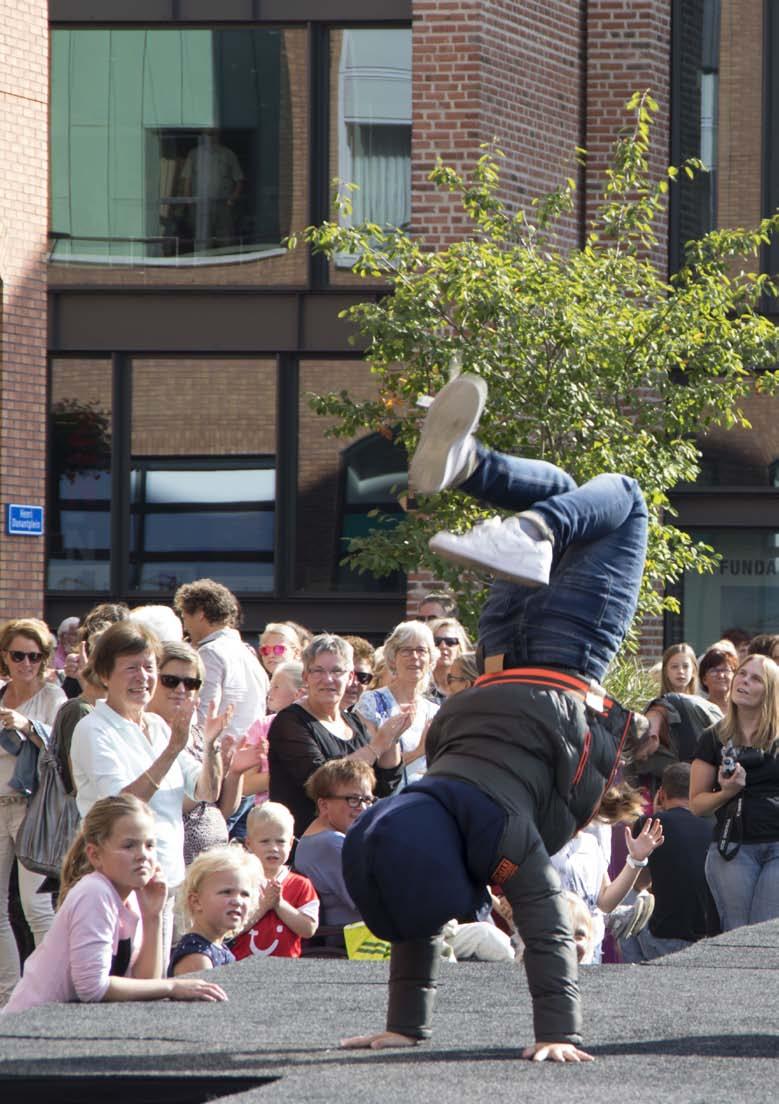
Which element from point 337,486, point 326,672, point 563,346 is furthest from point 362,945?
point 337,486

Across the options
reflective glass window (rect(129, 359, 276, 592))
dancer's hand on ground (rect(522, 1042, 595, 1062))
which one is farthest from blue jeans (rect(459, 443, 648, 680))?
reflective glass window (rect(129, 359, 276, 592))

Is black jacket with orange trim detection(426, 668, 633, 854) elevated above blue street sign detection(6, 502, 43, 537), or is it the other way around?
blue street sign detection(6, 502, 43, 537)

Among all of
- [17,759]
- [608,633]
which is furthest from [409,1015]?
[17,759]

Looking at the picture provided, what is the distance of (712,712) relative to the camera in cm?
1005

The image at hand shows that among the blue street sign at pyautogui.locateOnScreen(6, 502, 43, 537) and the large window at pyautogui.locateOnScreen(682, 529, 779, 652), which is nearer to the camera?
the blue street sign at pyautogui.locateOnScreen(6, 502, 43, 537)

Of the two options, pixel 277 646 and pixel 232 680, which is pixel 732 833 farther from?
pixel 277 646

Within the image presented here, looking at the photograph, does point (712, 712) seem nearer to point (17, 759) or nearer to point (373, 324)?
point (17, 759)

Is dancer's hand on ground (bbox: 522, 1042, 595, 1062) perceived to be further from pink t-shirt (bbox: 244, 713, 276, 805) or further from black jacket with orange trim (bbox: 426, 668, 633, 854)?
pink t-shirt (bbox: 244, 713, 276, 805)

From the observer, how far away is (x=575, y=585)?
457 cm

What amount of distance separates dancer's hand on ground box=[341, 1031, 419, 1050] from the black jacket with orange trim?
61 cm

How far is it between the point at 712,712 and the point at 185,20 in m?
9.55

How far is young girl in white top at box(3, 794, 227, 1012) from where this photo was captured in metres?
5.35

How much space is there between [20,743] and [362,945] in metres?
2.09

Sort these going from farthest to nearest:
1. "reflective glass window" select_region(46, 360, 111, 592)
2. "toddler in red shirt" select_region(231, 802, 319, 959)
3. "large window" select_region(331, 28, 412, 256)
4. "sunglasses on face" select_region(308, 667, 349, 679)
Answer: "reflective glass window" select_region(46, 360, 111, 592)
"large window" select_region(331, 28, 412, 256)
"sunglasses on face" select_region(308, 667, 349, 679)
"toddler in red shirt" select_region(231, 802, 319, 959)
